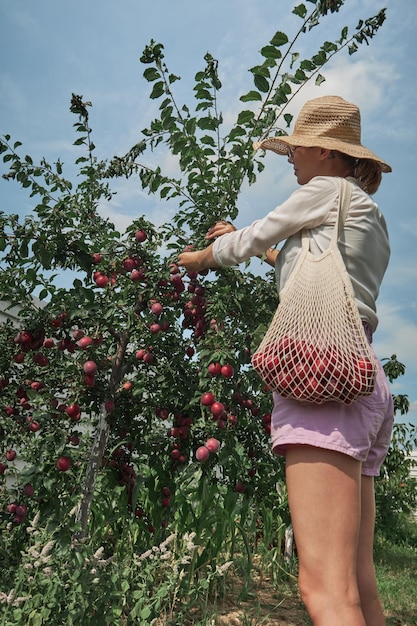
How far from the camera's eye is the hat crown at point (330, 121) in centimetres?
182

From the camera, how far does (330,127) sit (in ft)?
5.97

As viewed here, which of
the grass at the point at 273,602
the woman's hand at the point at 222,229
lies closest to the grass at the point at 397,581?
the grass at the point at 273,602

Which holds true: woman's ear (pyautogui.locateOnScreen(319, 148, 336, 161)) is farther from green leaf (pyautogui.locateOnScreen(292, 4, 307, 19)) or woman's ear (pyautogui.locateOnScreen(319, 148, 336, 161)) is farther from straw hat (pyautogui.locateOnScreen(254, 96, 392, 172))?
green leaf (pyautogui.locateOnScreen(292, 4, 307, 19))

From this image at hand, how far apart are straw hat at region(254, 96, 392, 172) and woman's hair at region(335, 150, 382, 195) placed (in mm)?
22

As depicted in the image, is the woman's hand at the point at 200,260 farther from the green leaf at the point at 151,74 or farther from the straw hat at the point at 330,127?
the green leaf at the point at 151,74

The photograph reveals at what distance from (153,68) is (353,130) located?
148 centimetres

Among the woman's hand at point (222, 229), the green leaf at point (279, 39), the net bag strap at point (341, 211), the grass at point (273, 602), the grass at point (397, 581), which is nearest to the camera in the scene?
the net bag strap at point (341, 211)

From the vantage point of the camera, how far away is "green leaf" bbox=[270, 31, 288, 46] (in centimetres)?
294

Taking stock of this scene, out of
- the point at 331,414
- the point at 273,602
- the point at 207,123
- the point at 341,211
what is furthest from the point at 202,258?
the point at 273,602

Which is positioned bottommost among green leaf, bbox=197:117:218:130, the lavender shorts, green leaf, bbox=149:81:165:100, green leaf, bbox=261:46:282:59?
the lavender shorts

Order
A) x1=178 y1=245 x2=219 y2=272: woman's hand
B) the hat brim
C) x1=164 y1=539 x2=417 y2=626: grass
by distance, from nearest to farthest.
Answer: the hat brim
x1=178 y1=245 x2=219 y2=272: woman's hand
x1=164 y1=539 x2=417 y2=626: grass

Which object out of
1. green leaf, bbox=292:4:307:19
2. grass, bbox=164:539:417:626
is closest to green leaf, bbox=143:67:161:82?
green leaf, bbox=292:4:307:19

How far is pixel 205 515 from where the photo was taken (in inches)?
130

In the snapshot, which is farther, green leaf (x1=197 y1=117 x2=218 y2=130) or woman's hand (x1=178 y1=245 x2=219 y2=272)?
green leaf (x1=197 y1=117 x2=218 y2=130)
